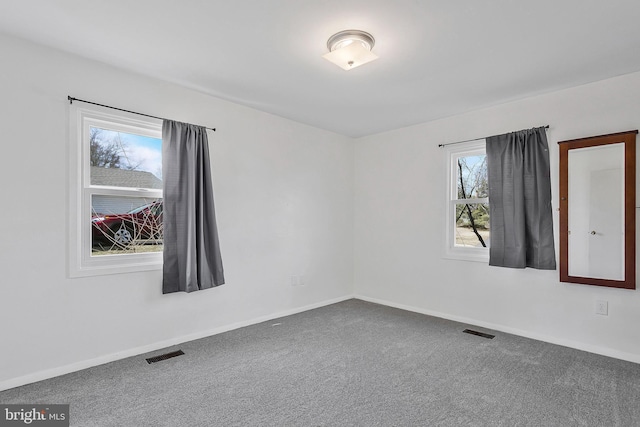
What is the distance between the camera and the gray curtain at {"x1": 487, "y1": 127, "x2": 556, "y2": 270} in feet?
10.8

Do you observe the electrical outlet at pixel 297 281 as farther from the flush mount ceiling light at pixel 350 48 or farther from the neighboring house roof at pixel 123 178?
the flush mount ceiling light at pixel 350 48

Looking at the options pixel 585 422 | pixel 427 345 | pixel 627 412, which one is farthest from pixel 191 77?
pixel 627 412

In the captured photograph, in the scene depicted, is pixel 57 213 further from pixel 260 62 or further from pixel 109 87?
pixel 260 62

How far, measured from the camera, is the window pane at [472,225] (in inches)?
153

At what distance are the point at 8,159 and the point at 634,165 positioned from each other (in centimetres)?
487

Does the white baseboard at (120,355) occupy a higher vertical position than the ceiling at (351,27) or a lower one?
lower

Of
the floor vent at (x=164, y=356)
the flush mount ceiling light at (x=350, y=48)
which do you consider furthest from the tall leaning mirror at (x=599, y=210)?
the floor vent at (x=164, y=356)

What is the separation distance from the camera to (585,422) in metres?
1.98

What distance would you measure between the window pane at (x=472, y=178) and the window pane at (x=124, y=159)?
3.34 m

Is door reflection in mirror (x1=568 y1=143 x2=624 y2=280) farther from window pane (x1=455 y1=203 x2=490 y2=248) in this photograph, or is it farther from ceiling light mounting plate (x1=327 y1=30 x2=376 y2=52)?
ceiling light mounting plate (x1=327 y1=30 x2=376 y2=52)

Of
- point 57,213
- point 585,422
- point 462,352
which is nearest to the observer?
point 585,422

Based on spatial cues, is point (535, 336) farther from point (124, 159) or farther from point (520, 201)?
point (124, 159)

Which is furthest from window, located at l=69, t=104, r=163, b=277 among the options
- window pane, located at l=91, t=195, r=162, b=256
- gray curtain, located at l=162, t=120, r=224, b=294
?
gray curtain, located at l=162, t=120, r=224, b=294

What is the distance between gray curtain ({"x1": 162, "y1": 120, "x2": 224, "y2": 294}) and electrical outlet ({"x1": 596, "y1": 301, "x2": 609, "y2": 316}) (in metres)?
3.57
